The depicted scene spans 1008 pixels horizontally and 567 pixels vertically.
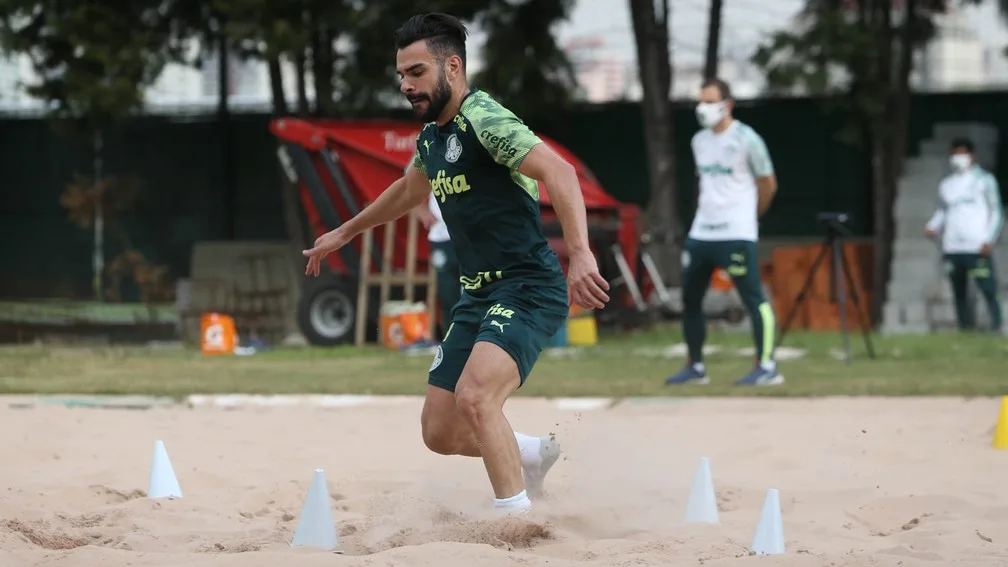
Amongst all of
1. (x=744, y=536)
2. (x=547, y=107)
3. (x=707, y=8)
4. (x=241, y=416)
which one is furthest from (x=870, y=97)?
(x=744, y=536)

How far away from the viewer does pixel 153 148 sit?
22.3 meters

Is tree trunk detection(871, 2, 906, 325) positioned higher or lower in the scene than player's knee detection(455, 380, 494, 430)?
higher

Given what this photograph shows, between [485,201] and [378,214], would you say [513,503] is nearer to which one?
[485,201]

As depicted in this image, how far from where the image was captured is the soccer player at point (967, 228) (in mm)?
16344

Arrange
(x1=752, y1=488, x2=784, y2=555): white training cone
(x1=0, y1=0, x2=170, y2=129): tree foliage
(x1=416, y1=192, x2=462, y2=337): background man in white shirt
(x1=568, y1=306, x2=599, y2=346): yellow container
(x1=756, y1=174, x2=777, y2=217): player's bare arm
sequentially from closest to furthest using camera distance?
(x1=752, y1=488, x2=784, y2=555): white training cone, (x1=756, y1=174, x2=777, y2=217): player's bare arm, (x1=416, y1=192, x2=462, y2=337): background man in white shirt, (x1=568, y1=306, x2=599, y2=346): yellow container, (x1=0, y1=0, x2=170, y2=129): tree foliage

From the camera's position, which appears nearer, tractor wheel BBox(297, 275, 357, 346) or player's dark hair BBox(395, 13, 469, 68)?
player's dark hair BBox(395, 13, 469, 68)

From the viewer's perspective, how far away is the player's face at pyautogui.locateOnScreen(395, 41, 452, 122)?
5676mm

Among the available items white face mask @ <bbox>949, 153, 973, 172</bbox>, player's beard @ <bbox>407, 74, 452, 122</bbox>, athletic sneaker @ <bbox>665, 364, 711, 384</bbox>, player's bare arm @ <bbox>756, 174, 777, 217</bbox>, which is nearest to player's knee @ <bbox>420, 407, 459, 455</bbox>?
player's beard @ <bbox>407, 74, 452, 122</bbox>

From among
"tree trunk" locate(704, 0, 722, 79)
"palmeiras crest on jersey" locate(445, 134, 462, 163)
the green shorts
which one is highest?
"tree trunk" locate(704, 0, 722, 79)

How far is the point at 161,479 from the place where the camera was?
670 centimetres

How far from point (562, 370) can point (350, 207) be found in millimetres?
4249

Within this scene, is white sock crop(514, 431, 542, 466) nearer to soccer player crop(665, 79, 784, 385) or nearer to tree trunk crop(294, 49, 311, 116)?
soccer player crop(665, 79, 784, 385)

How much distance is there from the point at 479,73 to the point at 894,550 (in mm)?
13731

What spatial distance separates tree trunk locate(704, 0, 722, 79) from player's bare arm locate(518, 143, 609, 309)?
46.9ft
